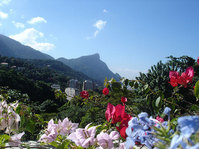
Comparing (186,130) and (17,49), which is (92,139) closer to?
(186,130)

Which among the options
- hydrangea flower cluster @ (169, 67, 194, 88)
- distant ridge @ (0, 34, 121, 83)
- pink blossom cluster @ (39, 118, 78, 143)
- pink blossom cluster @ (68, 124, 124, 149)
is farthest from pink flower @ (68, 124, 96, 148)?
distant ridge @ (0, 34, 121, 83)

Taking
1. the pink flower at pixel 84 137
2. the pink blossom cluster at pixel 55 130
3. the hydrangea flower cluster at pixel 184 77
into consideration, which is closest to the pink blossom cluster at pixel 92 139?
the pink flower at pixel 84 137

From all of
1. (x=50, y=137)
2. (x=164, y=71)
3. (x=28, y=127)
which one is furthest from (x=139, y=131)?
(x=164, y=71)

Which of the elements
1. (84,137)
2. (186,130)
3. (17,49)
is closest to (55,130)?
(84,137)

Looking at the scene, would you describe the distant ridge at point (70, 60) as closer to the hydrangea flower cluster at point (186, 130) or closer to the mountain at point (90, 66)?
the mountain at point (90, 66)

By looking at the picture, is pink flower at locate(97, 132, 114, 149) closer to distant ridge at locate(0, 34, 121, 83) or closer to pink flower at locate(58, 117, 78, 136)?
pink flower at locate(58, 117, 78, 136)

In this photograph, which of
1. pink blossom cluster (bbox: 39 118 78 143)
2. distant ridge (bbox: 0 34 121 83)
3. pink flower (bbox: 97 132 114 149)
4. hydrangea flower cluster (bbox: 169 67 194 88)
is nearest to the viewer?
pink flower (bbox: 97 132 114 149)

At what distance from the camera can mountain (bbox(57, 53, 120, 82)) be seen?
6009 inches

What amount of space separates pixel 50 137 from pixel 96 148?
0.75ft

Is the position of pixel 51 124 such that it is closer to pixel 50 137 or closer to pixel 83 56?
pixel 50 137

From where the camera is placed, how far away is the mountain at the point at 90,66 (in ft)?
501

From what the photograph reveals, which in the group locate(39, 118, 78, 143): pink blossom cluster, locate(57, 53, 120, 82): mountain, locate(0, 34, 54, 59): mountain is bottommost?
locate(39, 118, 78, 143): pink blossom cluster

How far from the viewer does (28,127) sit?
0.81 metres

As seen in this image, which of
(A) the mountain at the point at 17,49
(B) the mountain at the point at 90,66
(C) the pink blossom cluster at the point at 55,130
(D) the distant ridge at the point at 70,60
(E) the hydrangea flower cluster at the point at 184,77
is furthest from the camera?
(B) the mountain at the point at 90,66
